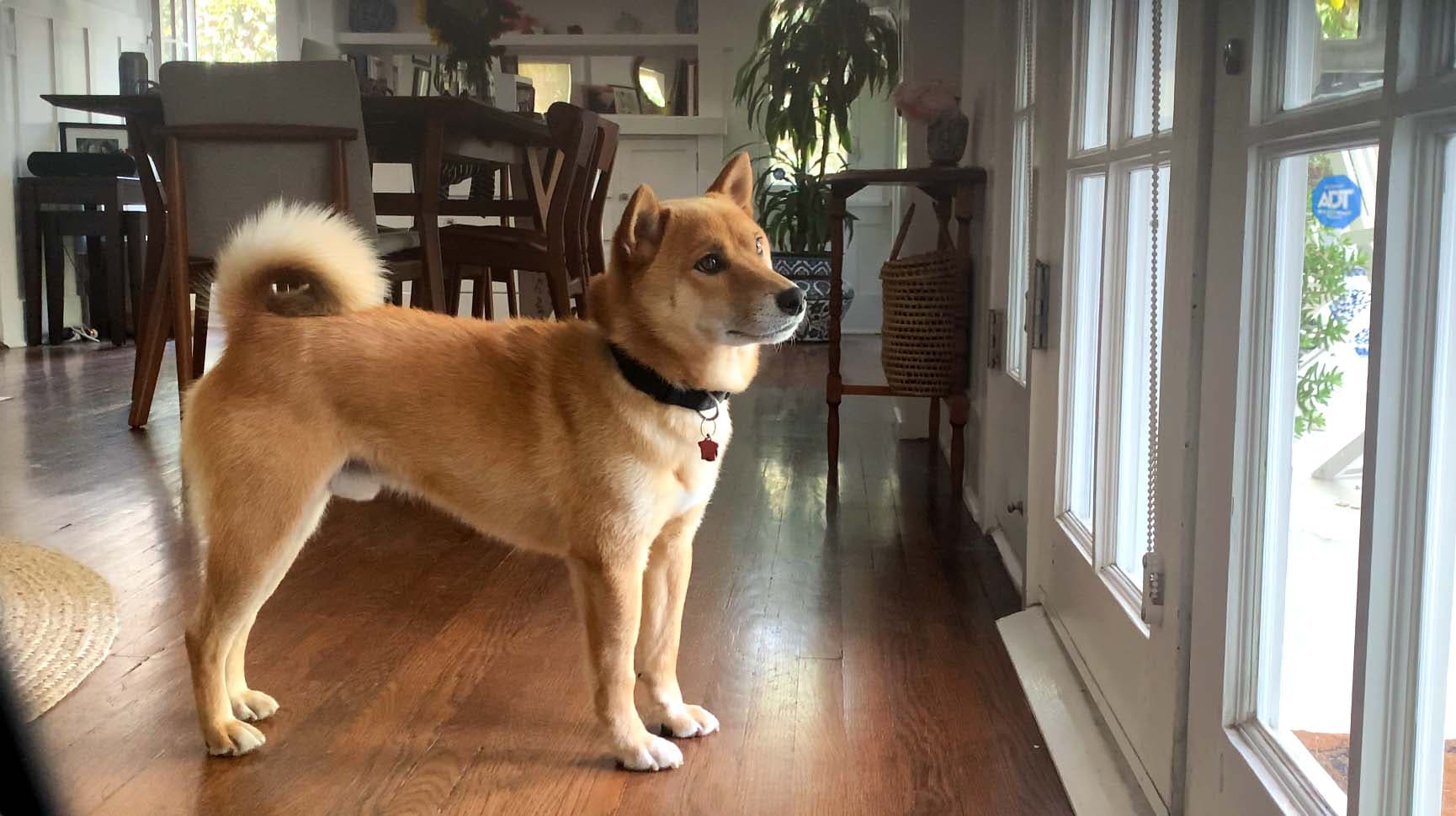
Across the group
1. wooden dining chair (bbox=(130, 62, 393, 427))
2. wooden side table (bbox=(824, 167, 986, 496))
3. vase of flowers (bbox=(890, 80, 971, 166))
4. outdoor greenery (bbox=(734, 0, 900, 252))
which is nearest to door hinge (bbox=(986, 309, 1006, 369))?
wooden side table (bbox=(824, 167, 986, 496))

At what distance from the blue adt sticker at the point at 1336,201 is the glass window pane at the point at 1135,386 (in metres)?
0.52

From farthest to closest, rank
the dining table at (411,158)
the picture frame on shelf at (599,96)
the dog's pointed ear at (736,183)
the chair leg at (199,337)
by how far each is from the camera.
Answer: the picture frame on shelf at (599,96)
the chair leg at (199,337)
the dining table at (411,158)
the dog's pointed ear at (736,183)

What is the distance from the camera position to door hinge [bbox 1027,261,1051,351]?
2.01m

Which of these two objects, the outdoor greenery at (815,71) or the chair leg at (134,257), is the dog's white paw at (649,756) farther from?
the chair leg at (134,257)

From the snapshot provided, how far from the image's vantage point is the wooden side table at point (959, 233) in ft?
9.50

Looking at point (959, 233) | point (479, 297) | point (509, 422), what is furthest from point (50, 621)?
point (479, 297)

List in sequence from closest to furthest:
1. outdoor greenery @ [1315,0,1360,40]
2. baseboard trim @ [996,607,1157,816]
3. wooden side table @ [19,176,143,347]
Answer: outdoor greenery @ [1315,0,1360,40], baseboard trim @ [996,607,1157,816], wooden side table @ [19,176,143,347]

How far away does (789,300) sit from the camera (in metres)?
1.47

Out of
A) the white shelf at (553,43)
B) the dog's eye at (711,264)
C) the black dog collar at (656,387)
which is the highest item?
the white shelf at (553,43)

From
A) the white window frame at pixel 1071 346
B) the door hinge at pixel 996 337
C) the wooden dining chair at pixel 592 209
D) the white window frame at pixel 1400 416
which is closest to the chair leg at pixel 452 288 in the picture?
the wooden dining chair at pixel 592 209

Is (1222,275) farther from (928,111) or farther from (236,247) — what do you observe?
(928,111)

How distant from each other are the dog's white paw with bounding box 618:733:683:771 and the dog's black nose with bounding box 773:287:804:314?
551 millimetres

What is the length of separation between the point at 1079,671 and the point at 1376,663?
0.92 m

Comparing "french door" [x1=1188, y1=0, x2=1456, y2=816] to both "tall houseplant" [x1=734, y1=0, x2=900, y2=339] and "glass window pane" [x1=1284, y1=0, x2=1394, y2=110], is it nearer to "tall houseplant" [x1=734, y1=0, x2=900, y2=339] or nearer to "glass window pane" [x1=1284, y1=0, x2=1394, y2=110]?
"glass window pane" [x1=1284, y1=0, x2=1394, y2=110]
